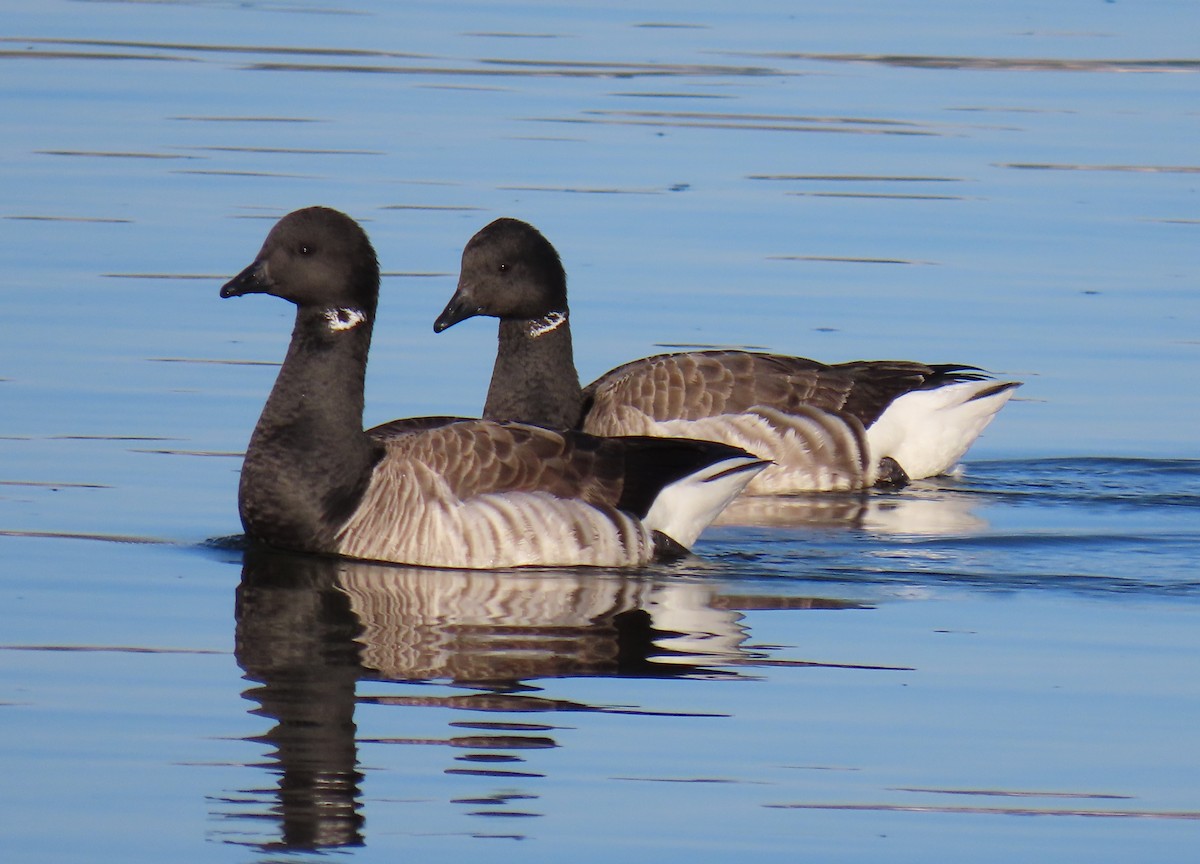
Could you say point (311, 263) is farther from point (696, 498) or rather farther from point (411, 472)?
point (696, 498)

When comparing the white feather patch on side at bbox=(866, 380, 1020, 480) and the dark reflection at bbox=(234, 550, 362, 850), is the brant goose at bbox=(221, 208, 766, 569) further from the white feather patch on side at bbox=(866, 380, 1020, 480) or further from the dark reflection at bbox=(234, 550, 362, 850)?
the white feather patch on side at bbox=(866, 380, 1020, 480)

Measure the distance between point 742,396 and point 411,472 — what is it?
13.5 ft

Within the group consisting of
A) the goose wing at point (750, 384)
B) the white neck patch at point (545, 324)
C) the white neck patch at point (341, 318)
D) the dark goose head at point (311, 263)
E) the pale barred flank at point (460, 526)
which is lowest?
the pale barred flank at point (460, 526)

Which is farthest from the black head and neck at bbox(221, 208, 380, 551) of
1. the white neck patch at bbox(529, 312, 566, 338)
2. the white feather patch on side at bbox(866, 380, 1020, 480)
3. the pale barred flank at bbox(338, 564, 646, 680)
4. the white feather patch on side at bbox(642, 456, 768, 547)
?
the white feather patch on side at bbox(866, 380, 1020, 480)

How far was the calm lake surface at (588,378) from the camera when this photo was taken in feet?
27.7

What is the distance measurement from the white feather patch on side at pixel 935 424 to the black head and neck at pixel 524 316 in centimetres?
226

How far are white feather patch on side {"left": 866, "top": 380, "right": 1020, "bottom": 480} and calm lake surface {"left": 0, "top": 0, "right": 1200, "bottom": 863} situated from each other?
24 centimetres

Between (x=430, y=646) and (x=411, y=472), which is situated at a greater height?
(x=411, y=472)

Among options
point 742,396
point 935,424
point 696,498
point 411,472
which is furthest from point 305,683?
point 935,424

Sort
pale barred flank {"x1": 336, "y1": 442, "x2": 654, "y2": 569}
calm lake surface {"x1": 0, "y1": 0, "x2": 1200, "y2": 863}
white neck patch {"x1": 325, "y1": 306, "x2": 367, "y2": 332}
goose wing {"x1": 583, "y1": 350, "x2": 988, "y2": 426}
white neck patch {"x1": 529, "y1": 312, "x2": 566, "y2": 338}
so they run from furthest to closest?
goose wing {"x1": 583, "y1": 350, "x2": 988, "y2": 426} → white neck patch {"x1": 529, "y1": 312, "x2": 566, "y2": 338} → white neck patch {"x1": 325, "y1": 306, "x2": 367, "y2": 332} → pale barred flank {"x1": 336, "y1": 442, "x2": 654, "y2": 569} → calm lake surface {"x1": 0, "y1": 0, "x2": 1200, "y2": 863}

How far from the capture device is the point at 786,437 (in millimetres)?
15852

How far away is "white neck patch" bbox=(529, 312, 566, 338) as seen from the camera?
15367 mm

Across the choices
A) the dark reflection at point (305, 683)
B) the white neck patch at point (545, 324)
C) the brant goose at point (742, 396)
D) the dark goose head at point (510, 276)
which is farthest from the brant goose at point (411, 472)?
the white neck patch at point (545, 324)

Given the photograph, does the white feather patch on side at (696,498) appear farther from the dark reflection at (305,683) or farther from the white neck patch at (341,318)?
the white neck patch at (341,318)
